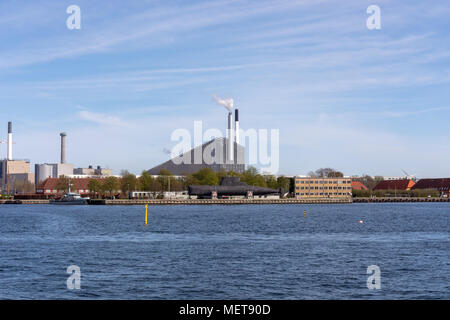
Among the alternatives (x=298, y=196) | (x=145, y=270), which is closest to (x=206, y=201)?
(x=298, y=196)

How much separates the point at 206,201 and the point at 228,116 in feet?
153

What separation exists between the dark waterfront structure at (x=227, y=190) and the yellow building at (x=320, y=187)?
68.1 ft

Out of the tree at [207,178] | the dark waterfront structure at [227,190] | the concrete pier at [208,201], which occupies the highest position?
the tree at [207,178]

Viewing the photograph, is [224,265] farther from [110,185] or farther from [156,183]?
[156,183]

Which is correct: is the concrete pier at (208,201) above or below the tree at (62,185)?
below

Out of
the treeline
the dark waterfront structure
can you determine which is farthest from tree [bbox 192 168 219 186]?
the dark waterfront structure

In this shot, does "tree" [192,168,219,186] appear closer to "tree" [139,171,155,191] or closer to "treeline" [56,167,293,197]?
"treeline" [56,167,293,197]

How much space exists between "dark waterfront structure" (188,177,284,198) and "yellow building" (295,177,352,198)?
20745 millimetres

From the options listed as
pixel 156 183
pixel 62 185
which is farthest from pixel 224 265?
pixel 62 185

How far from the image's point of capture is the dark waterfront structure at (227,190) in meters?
172

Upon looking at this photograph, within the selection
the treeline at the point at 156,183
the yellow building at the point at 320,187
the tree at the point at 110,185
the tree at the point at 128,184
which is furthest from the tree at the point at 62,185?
the yellow building at the point at 320,187

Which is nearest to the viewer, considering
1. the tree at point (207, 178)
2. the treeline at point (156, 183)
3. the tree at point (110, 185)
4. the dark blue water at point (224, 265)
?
the dark blue water at point (224, 265)

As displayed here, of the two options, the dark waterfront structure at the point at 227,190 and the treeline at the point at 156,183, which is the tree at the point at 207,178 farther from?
the dark waterfront structure at the point at 227,190
